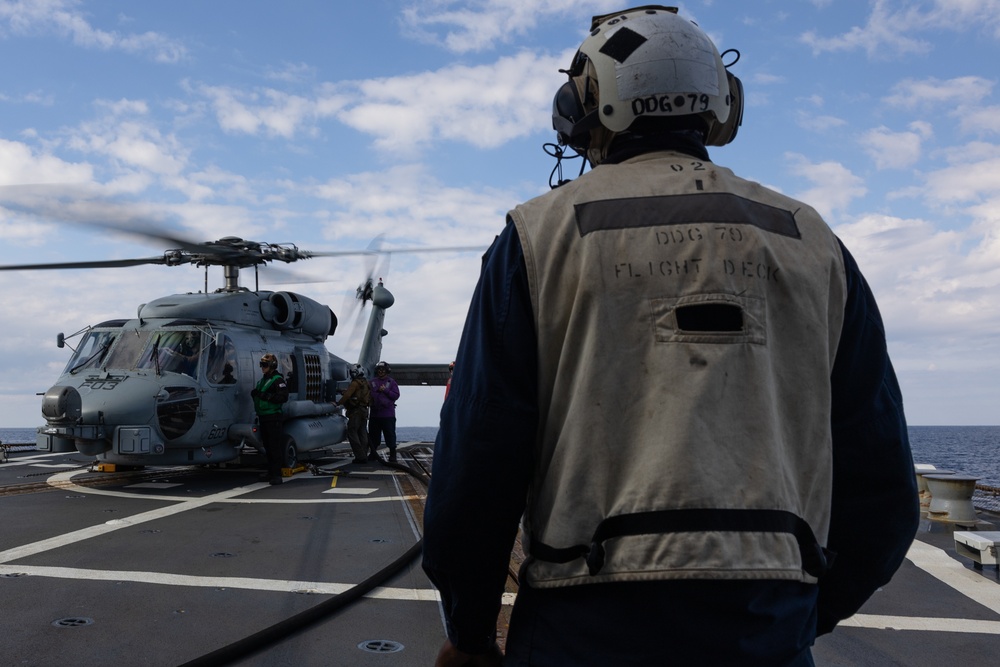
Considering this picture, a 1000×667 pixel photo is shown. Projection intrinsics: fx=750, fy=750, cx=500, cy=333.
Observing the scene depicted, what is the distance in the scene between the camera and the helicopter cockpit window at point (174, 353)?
9820mm

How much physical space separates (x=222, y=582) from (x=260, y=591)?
34 cm

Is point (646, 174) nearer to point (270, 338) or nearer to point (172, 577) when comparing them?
point (172, 577)

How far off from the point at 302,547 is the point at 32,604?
187 cm

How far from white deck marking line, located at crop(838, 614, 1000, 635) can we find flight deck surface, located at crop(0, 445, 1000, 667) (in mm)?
10

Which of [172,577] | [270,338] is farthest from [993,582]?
[270,338]

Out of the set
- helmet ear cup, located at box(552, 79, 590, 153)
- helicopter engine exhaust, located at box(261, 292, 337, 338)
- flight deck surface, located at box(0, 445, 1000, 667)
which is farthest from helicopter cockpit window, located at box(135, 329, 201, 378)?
helmet ear cup, located at box(552, 79, 590, 153)

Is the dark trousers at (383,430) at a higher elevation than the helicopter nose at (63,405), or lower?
lower

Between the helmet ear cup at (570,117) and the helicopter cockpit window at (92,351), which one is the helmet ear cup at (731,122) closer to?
the helmet ear cup at (570,117)

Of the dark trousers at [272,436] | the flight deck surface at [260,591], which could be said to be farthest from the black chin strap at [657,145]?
the dark trousers at [272,436]

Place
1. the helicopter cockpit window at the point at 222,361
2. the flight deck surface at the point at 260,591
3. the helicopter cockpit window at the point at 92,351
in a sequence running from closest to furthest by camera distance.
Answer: the flight deck surface at the point at 260,591 < the helicopter cockpit window at the point at 92,351 < the helicopter cockpit window at the point at 222,361

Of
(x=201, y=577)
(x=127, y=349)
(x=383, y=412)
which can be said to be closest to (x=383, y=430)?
(x=383, y=412)

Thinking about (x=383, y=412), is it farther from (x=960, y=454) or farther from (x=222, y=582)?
(x=960, y=454)

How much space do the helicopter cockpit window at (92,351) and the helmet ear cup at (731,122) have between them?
9.94 m

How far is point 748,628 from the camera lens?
4.13ft
